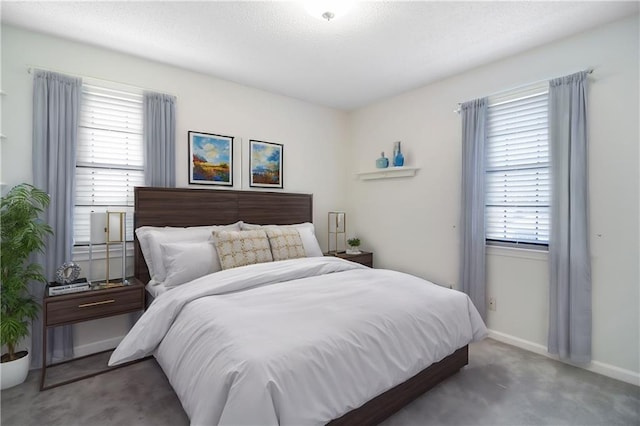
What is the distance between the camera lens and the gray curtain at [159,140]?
3.06 metres

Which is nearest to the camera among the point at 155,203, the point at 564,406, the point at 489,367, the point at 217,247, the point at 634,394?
the point at 564,406

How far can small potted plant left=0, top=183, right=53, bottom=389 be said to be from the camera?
7.25 ft

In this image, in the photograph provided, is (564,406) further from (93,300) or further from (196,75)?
(196,75)

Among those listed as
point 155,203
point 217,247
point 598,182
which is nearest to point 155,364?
point 217,247

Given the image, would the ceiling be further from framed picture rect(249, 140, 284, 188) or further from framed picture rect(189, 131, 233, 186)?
framed picture rect(249, 140, 284, 188)

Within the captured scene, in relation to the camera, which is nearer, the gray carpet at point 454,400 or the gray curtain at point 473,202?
the gray carpet at point 454,400

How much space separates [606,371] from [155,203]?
161 inches

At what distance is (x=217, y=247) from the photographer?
277cm

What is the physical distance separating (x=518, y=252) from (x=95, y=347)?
13.1 feet

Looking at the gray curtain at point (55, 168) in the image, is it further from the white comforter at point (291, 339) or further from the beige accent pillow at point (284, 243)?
the beige accent pillow at point (284, 243)

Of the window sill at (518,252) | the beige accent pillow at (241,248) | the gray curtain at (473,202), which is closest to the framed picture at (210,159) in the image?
the beige accent pillow at (241,248)

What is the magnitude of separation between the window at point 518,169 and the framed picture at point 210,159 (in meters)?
2.78

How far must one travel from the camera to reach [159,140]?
3.11m

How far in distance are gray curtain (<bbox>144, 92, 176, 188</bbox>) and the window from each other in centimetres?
319
